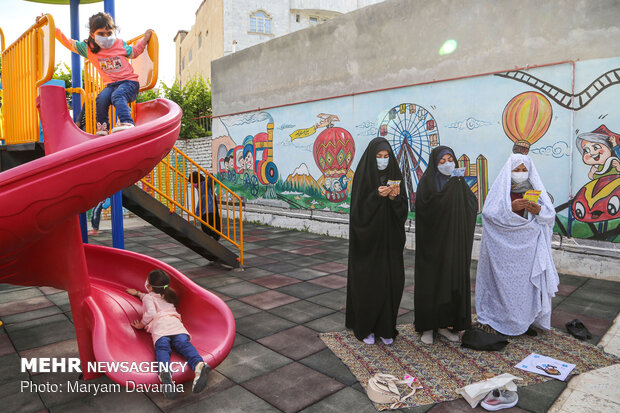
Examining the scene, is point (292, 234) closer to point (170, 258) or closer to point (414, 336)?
point (170, 258)

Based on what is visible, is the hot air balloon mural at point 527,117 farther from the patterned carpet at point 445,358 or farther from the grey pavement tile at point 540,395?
the grey pavement tile at point 540,395

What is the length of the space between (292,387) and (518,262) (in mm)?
2455

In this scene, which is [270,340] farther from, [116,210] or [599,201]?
[599,201]

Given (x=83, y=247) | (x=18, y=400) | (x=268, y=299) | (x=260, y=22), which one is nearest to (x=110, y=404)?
(x=18, y=400)

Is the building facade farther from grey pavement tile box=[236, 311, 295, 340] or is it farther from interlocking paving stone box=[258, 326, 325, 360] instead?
interlocking paving stone box=[258, 326, 325, 360]

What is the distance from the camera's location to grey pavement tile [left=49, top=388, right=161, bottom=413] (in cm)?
275

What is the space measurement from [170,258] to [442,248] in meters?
5.44

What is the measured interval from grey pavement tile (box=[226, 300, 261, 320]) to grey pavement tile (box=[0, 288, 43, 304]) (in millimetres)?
2563

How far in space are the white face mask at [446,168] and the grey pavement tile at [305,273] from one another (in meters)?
2.91

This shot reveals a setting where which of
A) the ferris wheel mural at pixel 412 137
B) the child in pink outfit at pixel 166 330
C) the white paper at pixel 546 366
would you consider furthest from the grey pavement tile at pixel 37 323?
the ferris wheel mural at pixel 412 137

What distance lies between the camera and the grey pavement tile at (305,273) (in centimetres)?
625

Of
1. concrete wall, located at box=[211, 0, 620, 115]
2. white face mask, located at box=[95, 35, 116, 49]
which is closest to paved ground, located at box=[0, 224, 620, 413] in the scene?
Result: white face mask, located at box=[95, 35, 116, 49]

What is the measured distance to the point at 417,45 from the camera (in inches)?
313

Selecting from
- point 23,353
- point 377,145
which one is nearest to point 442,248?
point 377,145
